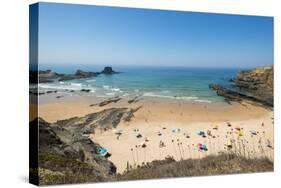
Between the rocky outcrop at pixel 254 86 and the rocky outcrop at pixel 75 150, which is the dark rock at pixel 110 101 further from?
A: the rocky outcrop at pixel 254 86

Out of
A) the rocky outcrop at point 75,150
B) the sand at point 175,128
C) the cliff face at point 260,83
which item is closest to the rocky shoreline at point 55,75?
the sand at point 175,128

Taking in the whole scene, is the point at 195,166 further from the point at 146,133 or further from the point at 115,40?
the point at 115,40

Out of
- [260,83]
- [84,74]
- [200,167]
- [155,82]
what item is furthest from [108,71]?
[260,83]

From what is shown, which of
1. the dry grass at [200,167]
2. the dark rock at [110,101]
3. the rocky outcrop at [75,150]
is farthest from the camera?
the dry grass at [200,167]

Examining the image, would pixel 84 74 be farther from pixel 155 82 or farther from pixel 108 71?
pixel 155 82

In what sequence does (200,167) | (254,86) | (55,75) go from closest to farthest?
(55,75), (200,167), (254,86)

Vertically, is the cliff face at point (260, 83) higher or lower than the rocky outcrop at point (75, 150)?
higher
